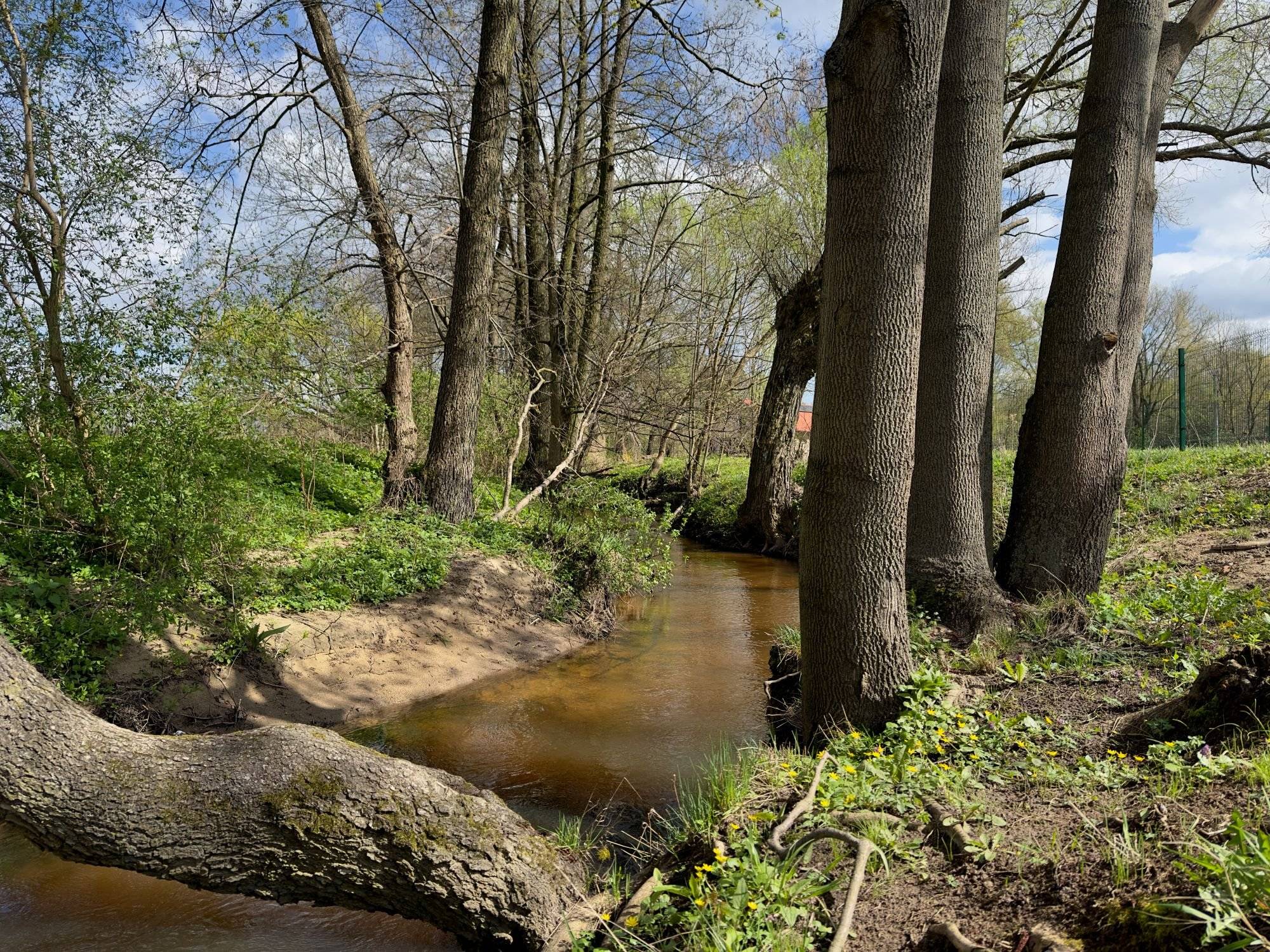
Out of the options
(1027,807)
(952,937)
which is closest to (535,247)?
(1027,807)

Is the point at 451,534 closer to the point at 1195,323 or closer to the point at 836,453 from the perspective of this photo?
the point at 836,453

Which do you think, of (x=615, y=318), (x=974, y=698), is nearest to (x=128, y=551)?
(x=974, y=698)

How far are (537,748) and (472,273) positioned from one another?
678 cm

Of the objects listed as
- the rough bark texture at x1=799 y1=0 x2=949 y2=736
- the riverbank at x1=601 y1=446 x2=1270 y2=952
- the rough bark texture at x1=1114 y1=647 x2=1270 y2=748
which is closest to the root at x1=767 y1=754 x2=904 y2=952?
the riverbank at x1=601 y1=446 x2=1270 y2=952

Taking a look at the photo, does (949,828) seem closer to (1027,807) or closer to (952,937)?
(1027,807)

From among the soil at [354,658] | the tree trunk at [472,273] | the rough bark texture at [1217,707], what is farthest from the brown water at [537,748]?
the tree trunk at [472,273]

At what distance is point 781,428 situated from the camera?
14227mm

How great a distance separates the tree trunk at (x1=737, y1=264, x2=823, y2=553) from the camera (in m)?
12.4

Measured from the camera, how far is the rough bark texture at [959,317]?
6.01 meters

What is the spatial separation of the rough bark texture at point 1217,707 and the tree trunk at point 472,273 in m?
8.24

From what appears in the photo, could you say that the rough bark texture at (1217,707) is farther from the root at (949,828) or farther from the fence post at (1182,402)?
the fence post at (1182,402)

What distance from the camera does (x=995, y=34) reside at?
20.2 feet

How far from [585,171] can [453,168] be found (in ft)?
15.4

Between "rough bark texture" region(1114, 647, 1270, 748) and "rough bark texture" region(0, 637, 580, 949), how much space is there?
9.51 ft
